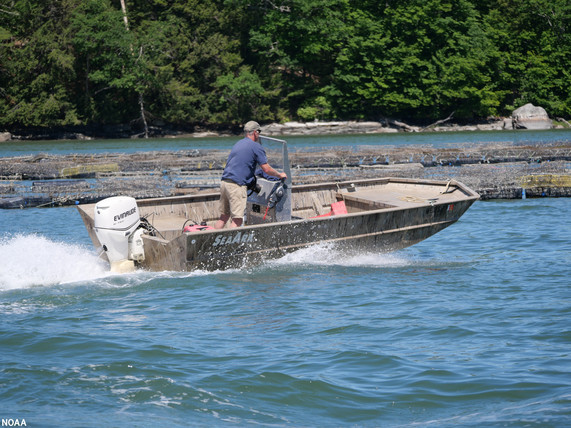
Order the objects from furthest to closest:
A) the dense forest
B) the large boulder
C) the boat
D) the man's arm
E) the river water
→ the dense forest, the large boulder, the man's arm, the boat, the river water

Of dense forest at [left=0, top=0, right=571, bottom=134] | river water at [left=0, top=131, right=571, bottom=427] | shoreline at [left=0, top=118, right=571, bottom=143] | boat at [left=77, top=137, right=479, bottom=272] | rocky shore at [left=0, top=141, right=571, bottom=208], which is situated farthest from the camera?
dense forest at [left=0, top=0, right=571, bottom=134]

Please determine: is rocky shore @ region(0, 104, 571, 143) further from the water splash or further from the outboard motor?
the outboard motor

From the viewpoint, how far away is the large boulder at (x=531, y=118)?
5356cm

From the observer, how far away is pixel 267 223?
35.3 feet

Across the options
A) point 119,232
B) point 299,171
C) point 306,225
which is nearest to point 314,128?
point 299,171

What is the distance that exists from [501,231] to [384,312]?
7.14 metres

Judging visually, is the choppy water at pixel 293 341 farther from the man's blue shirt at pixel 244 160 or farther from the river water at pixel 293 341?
the man's blue shirt at pixel 244 160

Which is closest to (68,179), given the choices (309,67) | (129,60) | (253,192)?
(253,192)

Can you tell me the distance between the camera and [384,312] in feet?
28.3

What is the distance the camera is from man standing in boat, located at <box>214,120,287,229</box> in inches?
420

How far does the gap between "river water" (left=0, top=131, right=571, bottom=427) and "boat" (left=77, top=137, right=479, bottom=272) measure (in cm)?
27

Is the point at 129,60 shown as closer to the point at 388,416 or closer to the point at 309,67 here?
the point at 309,67

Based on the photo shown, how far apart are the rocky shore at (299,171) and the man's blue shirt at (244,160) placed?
892 cm

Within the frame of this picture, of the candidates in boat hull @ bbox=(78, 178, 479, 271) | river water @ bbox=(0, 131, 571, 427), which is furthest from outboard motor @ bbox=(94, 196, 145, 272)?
river water @ bbox=(0, 131, 571, 427)
